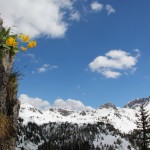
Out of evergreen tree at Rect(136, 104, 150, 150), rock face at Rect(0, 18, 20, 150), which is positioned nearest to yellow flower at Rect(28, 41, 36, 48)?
rock face at Rect(0, 18, 20, 150)

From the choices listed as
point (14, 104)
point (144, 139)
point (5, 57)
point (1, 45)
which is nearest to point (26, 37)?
point (1, 45)

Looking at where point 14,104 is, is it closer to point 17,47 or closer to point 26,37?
point 17,47

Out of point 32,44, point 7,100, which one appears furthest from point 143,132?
point 32,44

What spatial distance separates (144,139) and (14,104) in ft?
128

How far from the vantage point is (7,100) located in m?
9.66

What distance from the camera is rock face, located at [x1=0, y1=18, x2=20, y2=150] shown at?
903 cm

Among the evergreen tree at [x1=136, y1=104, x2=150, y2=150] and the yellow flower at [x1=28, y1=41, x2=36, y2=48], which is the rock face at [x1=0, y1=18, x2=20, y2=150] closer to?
the yellow flower at [x1=28, y1=41, x2=36, y2=48]

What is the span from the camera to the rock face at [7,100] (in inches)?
356

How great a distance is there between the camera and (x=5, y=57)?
9.40m

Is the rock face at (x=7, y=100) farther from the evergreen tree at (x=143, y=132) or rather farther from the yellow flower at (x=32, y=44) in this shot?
the evergreen tree at (x=143, y=132)

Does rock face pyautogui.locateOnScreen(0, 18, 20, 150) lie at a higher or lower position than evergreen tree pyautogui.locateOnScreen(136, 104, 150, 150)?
lower

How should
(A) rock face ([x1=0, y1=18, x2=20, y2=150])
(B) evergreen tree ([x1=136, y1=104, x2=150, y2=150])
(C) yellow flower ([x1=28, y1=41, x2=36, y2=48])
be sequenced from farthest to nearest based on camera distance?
(B) evergreen tree ([x1=136, y1=104, x2=150, y2=150])
(A) rock face ([x1=0, y1=18, x2=20, y2=150])
(C) yellow flower ([x1=28, y1=41, x2=36, y2=48])

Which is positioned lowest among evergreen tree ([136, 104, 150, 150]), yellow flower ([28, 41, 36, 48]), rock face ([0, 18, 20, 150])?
rock face ([0, 18, 20, 150])

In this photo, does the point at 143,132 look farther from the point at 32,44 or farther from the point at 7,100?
the point at 32,44
